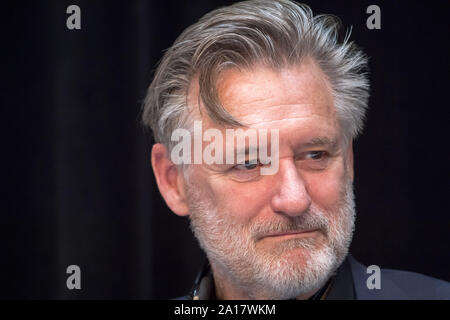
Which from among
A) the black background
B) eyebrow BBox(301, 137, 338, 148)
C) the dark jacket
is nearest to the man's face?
eyebrow BBox(301, 137, 338, 148)

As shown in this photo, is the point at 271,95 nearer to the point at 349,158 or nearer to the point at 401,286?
the point at 349,158

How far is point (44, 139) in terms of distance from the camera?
180 cm

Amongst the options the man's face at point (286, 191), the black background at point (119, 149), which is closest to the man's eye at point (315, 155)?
the man's face at point (286, 191)

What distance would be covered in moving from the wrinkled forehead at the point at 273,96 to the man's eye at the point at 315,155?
0.08 meters

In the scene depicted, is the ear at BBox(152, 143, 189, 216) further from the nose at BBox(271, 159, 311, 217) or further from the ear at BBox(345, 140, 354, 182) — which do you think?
the ear at BBox(345, 140, 354, 182)

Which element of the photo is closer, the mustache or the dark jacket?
the mustache

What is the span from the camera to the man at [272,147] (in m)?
1.41

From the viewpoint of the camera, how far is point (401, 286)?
1590mm

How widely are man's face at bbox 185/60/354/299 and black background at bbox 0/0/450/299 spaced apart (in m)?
0.30

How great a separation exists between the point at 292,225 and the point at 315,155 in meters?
0.20

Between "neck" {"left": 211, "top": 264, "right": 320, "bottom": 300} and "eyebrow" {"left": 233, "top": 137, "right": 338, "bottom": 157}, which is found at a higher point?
"eyebrow" {"left": 233, "top": 137, "right": 338, "bottom": 157}

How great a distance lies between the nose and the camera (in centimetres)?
136

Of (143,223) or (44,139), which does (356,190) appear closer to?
(143,223)

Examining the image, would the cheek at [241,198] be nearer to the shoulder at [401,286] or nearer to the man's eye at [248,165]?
the man's eye at [248,165]
